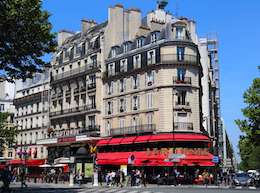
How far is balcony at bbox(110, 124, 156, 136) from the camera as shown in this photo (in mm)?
43406

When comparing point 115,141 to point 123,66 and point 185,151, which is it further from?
point 185,151

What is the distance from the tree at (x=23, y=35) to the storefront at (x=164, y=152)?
22.2m

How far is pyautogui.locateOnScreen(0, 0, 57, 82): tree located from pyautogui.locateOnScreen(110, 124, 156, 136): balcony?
908 inches

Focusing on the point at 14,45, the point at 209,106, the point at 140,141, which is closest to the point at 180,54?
the point at 140,141

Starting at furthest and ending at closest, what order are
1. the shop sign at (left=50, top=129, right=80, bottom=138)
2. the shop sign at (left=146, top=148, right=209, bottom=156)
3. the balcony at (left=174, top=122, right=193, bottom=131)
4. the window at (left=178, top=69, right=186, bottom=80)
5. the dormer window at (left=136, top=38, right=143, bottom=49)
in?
the shop sign at (left=50, top=129, right=80, bottom=138) < the dormer window at (left=136, top=38, right=143, bottom=49) < the window at (left=178, top=69, right=186, bottom=80) < the balcony at (left=174, top=122, right=193, bottom=131) < the shop sign at (left=146, top=148, right=209, bottom=156)

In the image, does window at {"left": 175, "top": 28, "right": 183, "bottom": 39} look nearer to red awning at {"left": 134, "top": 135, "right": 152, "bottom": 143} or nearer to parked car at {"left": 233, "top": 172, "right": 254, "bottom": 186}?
red awning at {"left": 134, "top": 135, "right": 152, "bottom": 143}

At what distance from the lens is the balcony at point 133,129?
43.4m

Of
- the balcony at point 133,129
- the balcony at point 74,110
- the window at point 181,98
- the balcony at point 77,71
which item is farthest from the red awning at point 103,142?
the window at point 181,98

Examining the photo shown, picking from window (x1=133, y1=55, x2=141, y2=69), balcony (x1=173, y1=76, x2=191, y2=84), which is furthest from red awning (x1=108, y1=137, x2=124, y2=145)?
balcony (x1=173, y1=76, x2=191, y2=84)

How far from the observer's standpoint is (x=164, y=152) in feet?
136

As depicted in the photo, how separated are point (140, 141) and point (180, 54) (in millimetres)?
11200

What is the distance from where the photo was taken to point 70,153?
55.3 m

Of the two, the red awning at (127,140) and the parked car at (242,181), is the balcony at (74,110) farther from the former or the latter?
the parked car at (242,181)

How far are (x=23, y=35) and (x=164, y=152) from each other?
2548 cm
